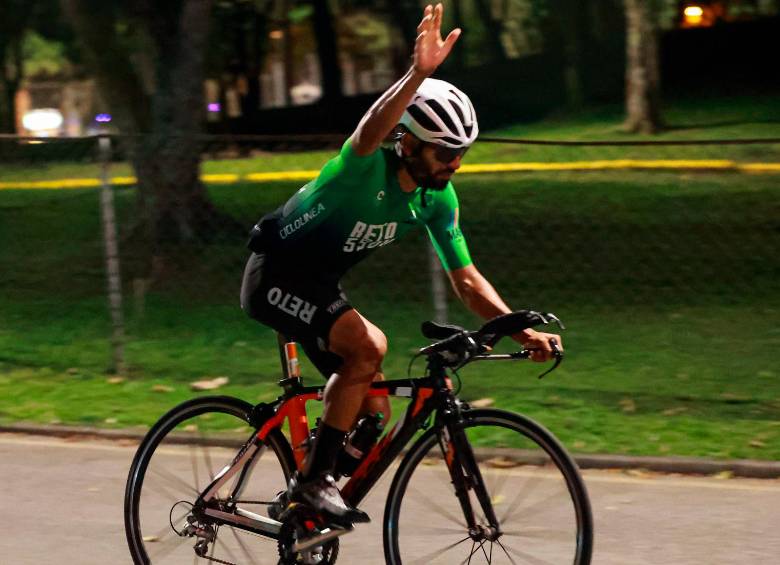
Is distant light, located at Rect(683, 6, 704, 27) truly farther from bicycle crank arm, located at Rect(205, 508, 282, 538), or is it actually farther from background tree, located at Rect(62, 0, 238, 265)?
bicycle crank arm, located at Rect(205, 508, 282, 538)

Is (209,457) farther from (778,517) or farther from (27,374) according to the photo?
(27,374)

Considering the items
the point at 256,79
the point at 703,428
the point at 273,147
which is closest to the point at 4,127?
the point at 256,79

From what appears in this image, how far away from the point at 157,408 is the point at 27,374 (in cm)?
166

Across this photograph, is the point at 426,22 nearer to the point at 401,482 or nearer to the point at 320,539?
the point at 401,482

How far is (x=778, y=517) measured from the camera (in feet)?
19.8

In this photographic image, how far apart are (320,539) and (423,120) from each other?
1.43 m

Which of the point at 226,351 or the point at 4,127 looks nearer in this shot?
the point at 226,351

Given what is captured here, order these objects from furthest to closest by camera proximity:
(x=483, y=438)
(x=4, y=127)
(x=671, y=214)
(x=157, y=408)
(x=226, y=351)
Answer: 1. (x=4, y=127)
2. (x=226, y=351)
3. (x=671, y=214)
4. (x=157, y=408)
5. (x=483, y=438)

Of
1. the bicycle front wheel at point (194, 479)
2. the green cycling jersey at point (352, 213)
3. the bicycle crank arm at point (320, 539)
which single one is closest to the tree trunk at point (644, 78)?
the bicycle front wheel at point (194, 479)

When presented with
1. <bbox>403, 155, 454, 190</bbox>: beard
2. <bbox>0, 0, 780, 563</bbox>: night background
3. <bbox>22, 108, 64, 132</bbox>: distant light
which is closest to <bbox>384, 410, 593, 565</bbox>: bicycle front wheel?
<bbox>403, 155, 454, 190</bbox>: beard

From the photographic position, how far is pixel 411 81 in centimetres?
419

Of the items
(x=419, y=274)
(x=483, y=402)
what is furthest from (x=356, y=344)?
(x=419, y=274)

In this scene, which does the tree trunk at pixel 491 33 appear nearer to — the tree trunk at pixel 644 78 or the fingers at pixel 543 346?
the tree trunk at pixel 644 78

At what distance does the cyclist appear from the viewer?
14.8 ft
